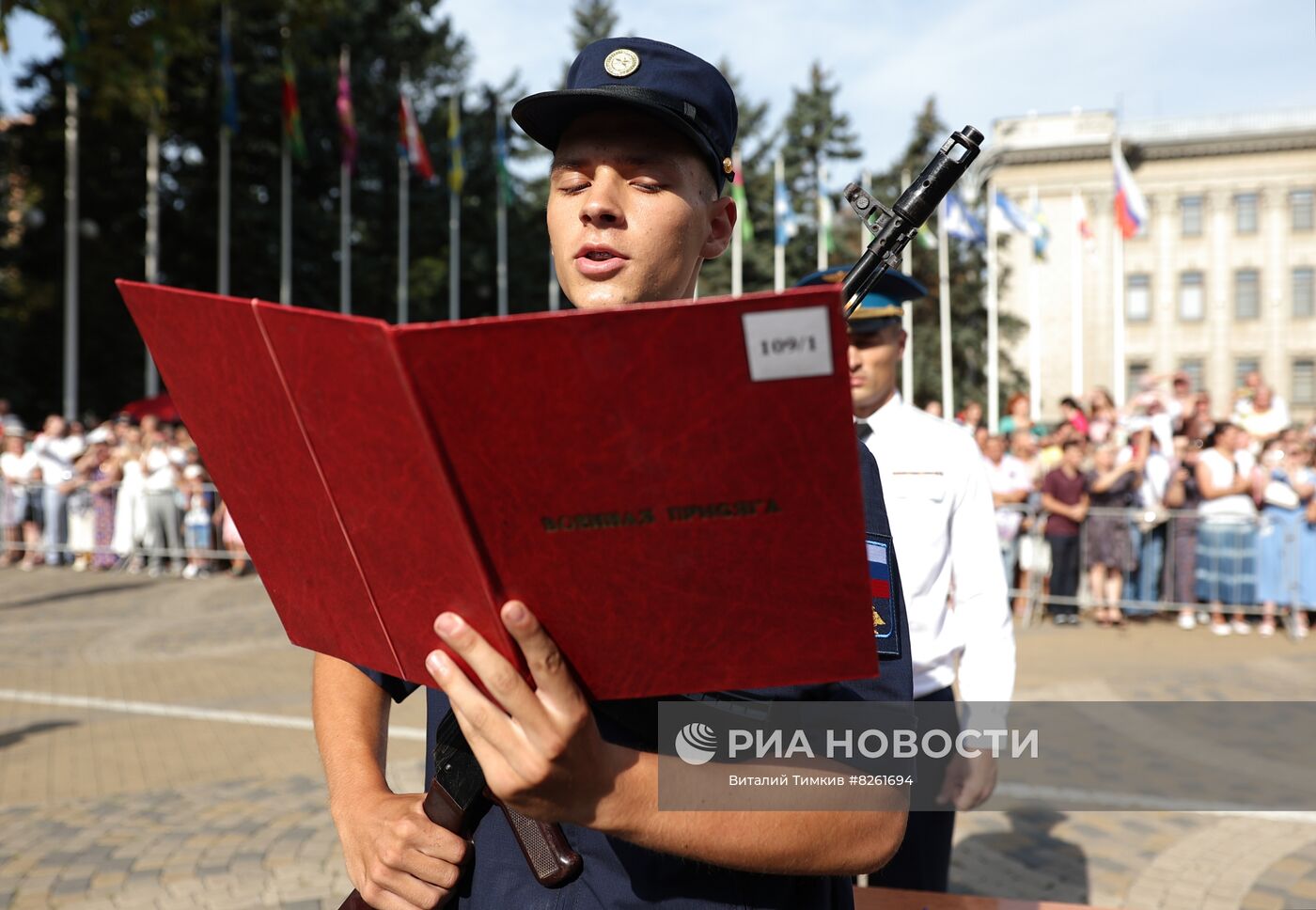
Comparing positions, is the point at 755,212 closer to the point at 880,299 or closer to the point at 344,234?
the point at 344,234

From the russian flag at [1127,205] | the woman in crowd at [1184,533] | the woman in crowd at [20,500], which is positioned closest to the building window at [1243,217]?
the russian flag at [1127,205]

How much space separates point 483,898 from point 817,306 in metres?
0.95

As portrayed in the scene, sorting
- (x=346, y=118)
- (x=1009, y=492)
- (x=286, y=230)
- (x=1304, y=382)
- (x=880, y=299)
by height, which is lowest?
(x=1009, y=492)

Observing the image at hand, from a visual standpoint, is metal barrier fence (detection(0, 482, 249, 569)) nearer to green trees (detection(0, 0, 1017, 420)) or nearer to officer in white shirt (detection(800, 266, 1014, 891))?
green trees (detection(0, 0, 1017, 420))

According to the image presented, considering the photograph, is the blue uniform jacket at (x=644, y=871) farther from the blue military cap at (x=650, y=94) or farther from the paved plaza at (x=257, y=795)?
the paved plaza at (x=257, y=795)

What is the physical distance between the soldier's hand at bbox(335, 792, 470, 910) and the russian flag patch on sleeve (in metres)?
0.59

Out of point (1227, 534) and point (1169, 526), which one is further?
point (1169, 526)

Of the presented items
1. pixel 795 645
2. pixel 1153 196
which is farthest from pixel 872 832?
pixel 1153 196

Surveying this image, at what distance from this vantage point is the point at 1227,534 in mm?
11297

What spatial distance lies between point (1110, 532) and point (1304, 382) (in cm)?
5171

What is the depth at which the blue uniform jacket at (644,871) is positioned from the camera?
4.37ft

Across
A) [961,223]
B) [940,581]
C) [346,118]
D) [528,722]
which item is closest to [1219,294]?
[961,223]

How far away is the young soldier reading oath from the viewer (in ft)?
3.76

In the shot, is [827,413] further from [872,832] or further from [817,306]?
[872,832]
